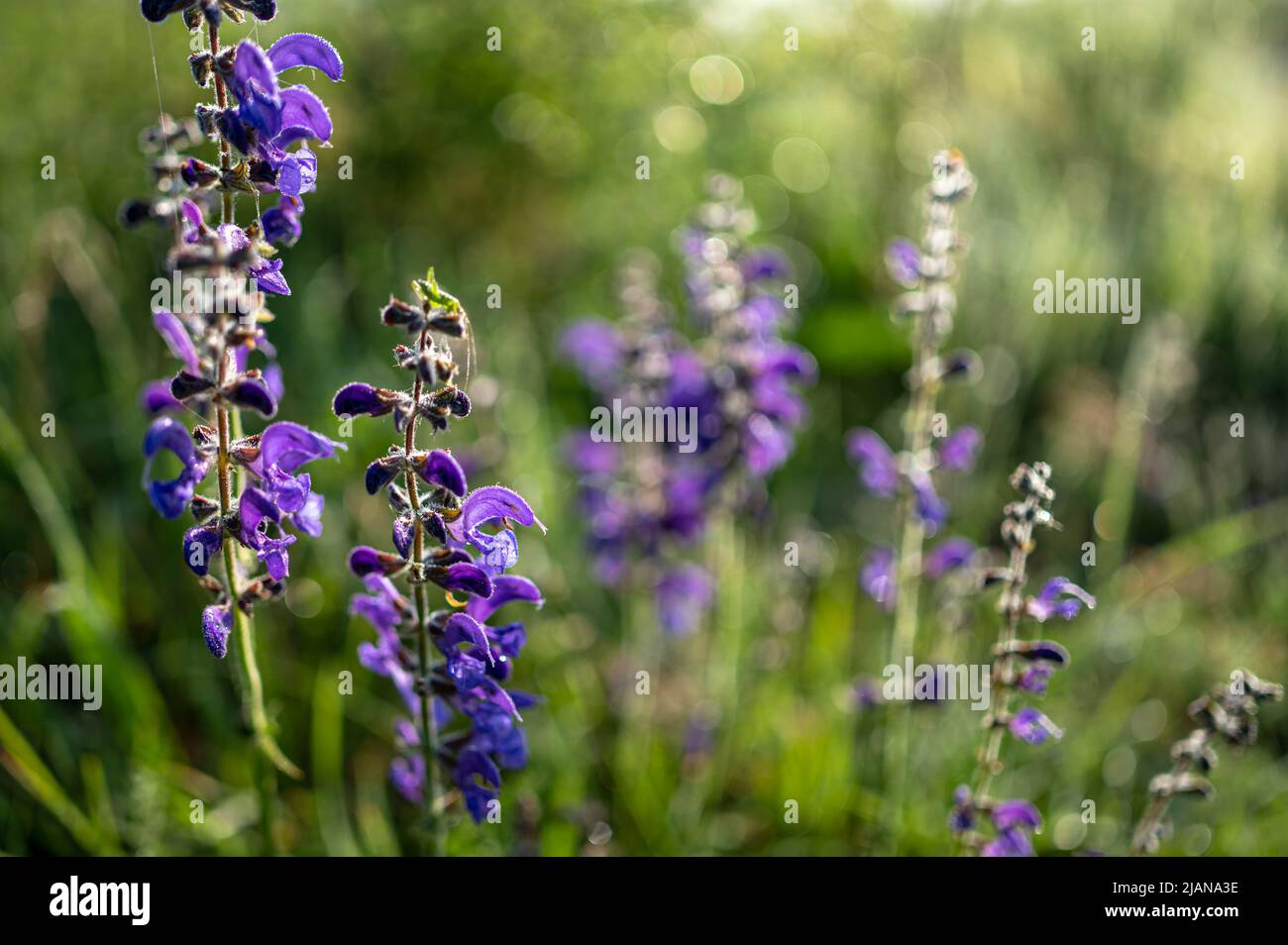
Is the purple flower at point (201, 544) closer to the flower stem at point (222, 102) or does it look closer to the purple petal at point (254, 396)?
the purple petal at point (254, 396)

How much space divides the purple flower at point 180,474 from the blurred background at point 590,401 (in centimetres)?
147

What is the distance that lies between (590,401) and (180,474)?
16.9ft

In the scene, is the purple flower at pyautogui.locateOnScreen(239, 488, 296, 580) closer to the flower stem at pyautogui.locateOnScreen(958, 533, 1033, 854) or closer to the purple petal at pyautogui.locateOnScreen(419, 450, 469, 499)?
the purple petal at pyautogui.locateOnScreen(419, 450, 469, 499)

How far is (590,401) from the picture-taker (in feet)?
24.4

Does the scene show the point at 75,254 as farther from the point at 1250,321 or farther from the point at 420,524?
the point at 1250,321

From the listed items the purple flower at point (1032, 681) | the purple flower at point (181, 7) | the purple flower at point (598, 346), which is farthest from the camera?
the purple flower at point (598, 346)

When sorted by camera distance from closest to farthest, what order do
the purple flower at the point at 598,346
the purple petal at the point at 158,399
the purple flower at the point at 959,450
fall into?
1. the purple petal at the point at 158,399
2. the purple flower at the point at 959,450
3. the purple flower at the point at 598,346

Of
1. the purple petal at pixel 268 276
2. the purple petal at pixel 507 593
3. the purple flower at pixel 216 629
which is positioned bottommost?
the purple flower at pixel 216 629

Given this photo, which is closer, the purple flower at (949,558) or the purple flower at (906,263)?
the purple flower at (906,263)

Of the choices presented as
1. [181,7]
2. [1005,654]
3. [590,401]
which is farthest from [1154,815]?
[590,401]

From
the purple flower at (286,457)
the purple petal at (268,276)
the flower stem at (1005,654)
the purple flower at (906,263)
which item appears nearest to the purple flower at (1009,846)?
the flower stem at (1005,654)

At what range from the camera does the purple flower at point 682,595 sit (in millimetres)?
4863

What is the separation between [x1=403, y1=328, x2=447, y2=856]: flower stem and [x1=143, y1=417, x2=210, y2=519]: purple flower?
1.45 ft

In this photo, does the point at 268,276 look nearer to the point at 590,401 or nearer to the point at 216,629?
the point at 216,629
